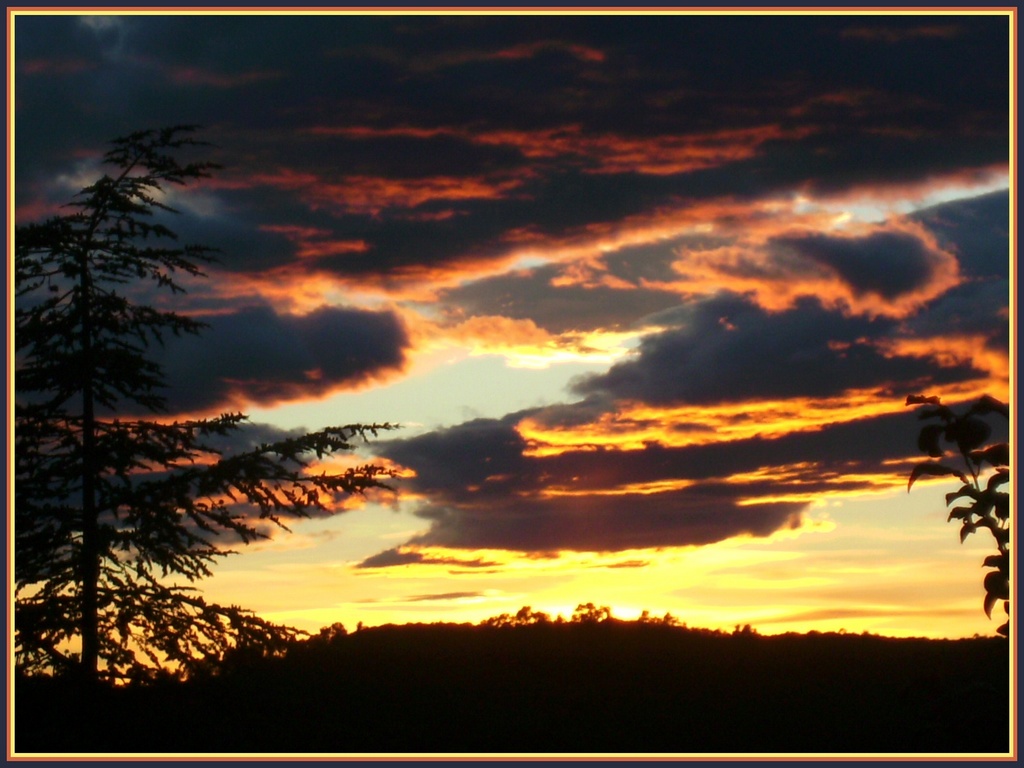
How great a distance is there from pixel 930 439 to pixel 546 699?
9.20m

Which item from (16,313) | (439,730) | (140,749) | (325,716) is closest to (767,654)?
(439,730)

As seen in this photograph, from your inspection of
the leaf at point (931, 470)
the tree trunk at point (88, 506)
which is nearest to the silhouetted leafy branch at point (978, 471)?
the leaf at point (931, 470)

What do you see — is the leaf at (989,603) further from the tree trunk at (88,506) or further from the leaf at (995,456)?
the tree trunk at (88,506)

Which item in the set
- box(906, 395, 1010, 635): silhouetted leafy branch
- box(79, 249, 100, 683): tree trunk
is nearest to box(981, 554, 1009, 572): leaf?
box(906, 395, 1010, 635): silhouetted leafy branch

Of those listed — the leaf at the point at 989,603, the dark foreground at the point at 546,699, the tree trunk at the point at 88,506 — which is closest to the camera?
the leaf at the point at 989,603

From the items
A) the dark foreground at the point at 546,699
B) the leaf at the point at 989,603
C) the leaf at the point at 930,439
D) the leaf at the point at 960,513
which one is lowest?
the dark foreground at the point at 546,699

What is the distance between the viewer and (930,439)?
7.45 metres

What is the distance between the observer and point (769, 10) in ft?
43.1

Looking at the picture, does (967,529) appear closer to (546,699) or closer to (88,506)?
(546,699)

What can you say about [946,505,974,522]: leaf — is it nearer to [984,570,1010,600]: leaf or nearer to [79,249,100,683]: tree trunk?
[984,570,1010,600]: leaf

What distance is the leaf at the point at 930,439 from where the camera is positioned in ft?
24.4

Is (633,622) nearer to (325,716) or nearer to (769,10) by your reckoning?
(325,716)

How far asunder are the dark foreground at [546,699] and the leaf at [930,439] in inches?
182

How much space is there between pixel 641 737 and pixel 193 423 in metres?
10.5
